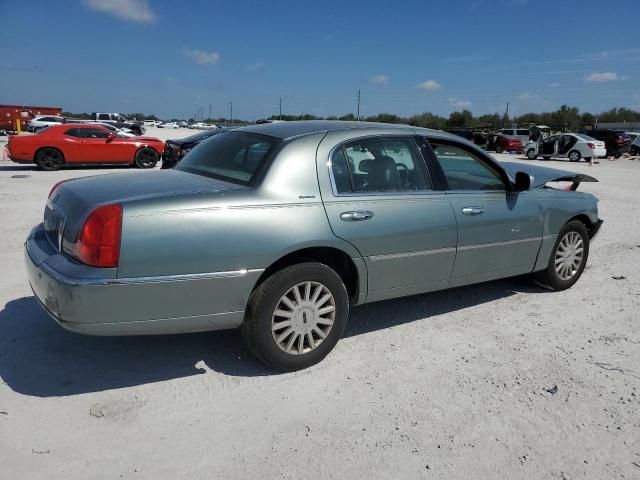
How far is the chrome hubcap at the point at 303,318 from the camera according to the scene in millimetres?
3344

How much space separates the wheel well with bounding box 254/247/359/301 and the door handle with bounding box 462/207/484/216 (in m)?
1.11

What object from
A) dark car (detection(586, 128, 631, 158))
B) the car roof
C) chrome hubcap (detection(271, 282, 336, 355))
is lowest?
chrome hubcap (detection(271, 282, 336, 355))

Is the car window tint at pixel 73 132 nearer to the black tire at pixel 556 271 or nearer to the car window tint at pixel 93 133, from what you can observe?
the car window tint at pixel 93 133

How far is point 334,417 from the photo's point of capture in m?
2.95

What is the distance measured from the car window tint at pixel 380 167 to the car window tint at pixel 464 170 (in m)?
0.29

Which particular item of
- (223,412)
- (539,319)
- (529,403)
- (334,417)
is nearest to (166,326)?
(223,412)

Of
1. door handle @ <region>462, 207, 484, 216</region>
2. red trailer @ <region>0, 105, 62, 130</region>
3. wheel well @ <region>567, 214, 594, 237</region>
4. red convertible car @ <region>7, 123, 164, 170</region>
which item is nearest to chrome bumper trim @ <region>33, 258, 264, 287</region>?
door handle @ <region>462, 207, 484, 216</region>

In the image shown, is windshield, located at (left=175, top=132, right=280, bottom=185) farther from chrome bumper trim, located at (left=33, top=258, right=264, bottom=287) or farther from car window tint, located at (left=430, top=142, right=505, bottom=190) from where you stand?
car window tint, located at (left=430, top=142, right=505, bottom=190)

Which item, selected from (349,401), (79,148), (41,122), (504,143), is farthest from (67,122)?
(349,401)

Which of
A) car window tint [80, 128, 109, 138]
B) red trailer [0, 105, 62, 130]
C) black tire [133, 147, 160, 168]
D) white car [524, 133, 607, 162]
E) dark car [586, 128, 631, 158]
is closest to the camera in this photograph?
car window tint [80, 128, 109, 138]

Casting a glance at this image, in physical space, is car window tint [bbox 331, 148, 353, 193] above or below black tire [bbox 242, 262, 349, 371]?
above

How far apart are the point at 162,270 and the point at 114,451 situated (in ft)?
3.11

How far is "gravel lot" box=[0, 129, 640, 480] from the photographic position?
2.57 m

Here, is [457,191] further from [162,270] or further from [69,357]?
[69,357]
